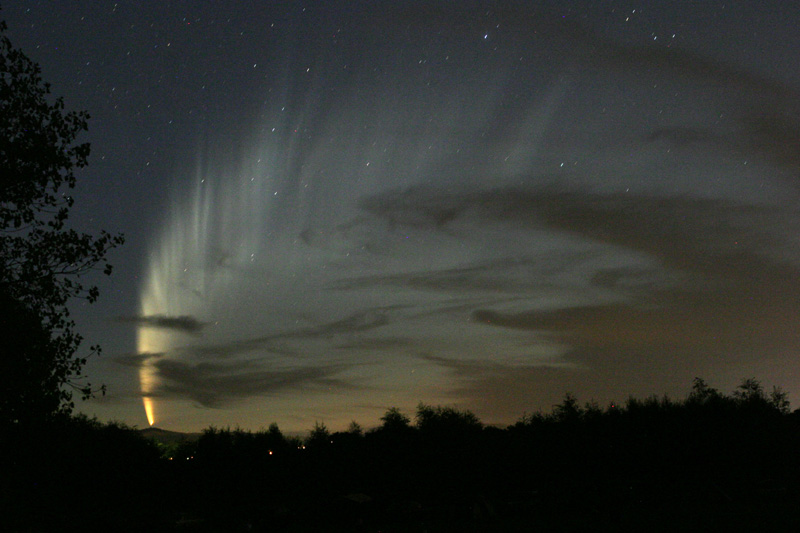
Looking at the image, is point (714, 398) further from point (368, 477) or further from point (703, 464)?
point (368, 477)

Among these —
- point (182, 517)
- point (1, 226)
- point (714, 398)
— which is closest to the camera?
point (1, 226)

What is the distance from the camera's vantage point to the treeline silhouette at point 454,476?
49188 mm

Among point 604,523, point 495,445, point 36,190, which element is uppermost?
point 36,190

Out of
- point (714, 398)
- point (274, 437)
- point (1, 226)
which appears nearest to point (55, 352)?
point (1, 226)

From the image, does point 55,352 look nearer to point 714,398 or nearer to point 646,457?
point 646,457

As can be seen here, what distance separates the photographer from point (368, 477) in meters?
73.9

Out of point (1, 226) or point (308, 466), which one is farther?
point (308, 466)

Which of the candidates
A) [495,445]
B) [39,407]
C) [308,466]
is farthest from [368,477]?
[39,407]

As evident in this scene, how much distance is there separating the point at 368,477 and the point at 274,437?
2311 centimetres

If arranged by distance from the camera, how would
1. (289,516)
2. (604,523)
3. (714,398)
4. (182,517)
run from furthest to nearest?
(714,398), (182,517), (289,516), (604,523)

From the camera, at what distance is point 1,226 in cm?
1268

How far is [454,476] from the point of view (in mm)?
69625

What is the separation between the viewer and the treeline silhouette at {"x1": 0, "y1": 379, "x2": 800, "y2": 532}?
49.2m

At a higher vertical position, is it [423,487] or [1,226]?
[1,226]
